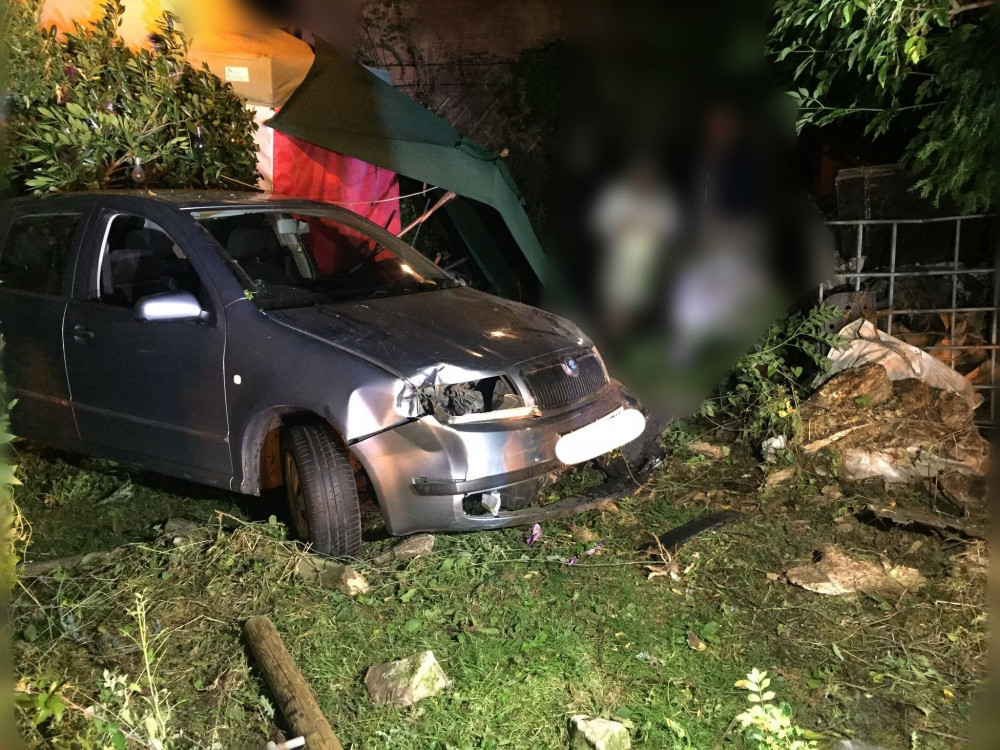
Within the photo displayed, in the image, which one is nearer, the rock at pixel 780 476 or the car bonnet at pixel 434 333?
the car bonnet at pixel 434 333

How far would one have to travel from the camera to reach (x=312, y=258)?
4289mm

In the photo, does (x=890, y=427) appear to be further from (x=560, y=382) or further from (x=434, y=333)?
(x=434, y=333)

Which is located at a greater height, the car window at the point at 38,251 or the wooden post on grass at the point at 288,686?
the car window at the point at 38,251

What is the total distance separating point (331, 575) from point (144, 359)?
149 centimetres

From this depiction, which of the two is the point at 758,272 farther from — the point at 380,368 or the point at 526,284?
the point at 380,368

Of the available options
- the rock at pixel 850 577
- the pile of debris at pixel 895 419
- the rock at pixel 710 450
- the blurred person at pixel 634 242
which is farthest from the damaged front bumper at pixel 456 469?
the blurred person at pixel 634 242

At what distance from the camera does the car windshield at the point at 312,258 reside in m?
3.82

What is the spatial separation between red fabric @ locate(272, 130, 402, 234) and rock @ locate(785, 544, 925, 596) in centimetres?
428

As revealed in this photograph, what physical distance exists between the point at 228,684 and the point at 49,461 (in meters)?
3.04

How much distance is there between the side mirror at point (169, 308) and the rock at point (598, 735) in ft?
8.24

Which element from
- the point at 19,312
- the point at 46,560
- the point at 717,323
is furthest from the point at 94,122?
the point at 717,323

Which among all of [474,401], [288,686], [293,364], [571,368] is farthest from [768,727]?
[293,364]

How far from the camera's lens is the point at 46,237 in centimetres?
432

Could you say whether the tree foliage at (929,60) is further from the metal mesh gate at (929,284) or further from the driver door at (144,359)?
the driver door at (144,359)
